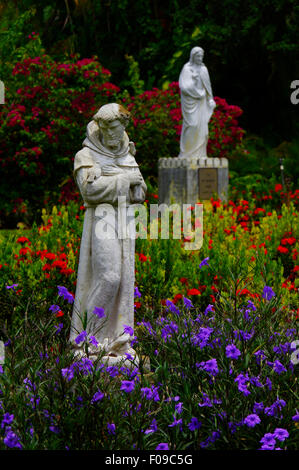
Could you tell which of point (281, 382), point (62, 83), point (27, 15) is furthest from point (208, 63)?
point (281, 382)

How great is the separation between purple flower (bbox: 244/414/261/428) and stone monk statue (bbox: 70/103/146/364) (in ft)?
4.45

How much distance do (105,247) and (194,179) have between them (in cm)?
724

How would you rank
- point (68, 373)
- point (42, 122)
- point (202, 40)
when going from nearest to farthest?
point (68, 373), point (42, 122), point (202, 40)

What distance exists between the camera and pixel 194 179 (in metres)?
11.0

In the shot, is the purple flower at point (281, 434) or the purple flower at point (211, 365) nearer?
the purple flower at point (281, 434)

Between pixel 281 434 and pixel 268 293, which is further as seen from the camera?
pixel 268 293

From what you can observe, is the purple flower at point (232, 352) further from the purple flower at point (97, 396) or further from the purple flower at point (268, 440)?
the purple flower at point (97, 396)

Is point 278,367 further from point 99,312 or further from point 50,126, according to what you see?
point 50,126

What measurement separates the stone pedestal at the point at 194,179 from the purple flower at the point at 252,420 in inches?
331

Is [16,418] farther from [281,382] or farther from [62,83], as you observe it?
[62,83]

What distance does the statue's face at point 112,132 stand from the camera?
3.98m

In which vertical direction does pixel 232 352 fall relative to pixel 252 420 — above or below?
above

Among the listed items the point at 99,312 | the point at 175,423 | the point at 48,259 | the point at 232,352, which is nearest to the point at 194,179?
the point at 48,259

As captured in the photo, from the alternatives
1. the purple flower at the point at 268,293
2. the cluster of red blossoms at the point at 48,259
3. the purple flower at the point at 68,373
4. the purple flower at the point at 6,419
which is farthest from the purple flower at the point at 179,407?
the cluster of red blossoms at the point at 48,259
